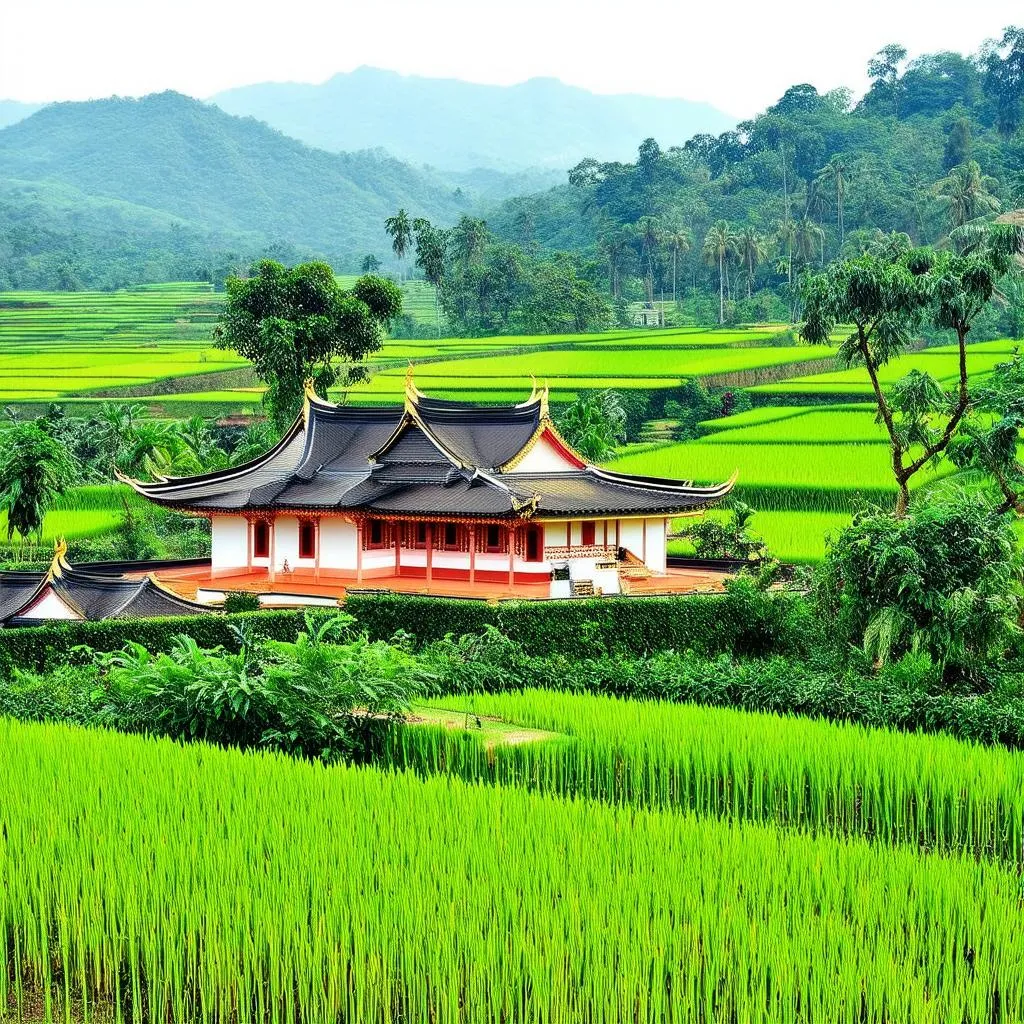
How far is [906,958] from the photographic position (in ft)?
28.0

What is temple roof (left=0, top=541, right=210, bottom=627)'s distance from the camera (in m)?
23.0

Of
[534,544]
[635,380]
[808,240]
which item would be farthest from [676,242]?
[534,544]

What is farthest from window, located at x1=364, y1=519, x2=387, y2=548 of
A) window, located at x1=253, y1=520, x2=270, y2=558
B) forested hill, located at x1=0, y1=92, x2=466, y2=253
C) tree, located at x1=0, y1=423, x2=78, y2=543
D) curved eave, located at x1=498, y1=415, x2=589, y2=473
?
forested hill, located at x1=0, y1=92, x2=466, y2=253

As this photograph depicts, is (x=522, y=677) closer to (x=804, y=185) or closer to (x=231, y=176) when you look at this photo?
(x=804, y=185)

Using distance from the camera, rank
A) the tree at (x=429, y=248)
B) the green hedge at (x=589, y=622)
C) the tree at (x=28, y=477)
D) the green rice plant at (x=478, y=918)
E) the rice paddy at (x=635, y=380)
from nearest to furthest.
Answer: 1. the green rice plant at (x=478, y=918)
2. the green hedge at (x=589, y=622)
3. the tree at (x=28, y=477)
4. the rice paddy at (x=635, y=380)
5. the tree at (x=429, y=248)

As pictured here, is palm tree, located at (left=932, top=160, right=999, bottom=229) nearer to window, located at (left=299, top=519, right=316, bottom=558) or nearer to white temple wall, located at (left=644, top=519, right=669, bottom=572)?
white temple wall, located at (left=644, top=519, right=669, bottom=572)

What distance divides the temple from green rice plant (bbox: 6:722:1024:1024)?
14.4 m

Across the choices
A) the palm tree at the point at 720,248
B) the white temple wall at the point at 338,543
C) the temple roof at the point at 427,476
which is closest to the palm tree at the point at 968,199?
the palm tree at the point at 720,248

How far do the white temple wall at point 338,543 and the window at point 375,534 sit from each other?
0.68ft

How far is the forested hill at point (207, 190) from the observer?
453 feet

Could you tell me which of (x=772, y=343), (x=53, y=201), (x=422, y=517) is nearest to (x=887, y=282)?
(x=422, y=517)

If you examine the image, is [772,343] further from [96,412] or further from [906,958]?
[906,958]

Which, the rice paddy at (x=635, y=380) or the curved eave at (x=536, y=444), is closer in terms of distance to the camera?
the curved eave at (x=536, y=444)

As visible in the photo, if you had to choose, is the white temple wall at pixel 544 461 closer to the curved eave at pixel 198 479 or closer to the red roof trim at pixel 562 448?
the red roof trim at pixel 562 448
